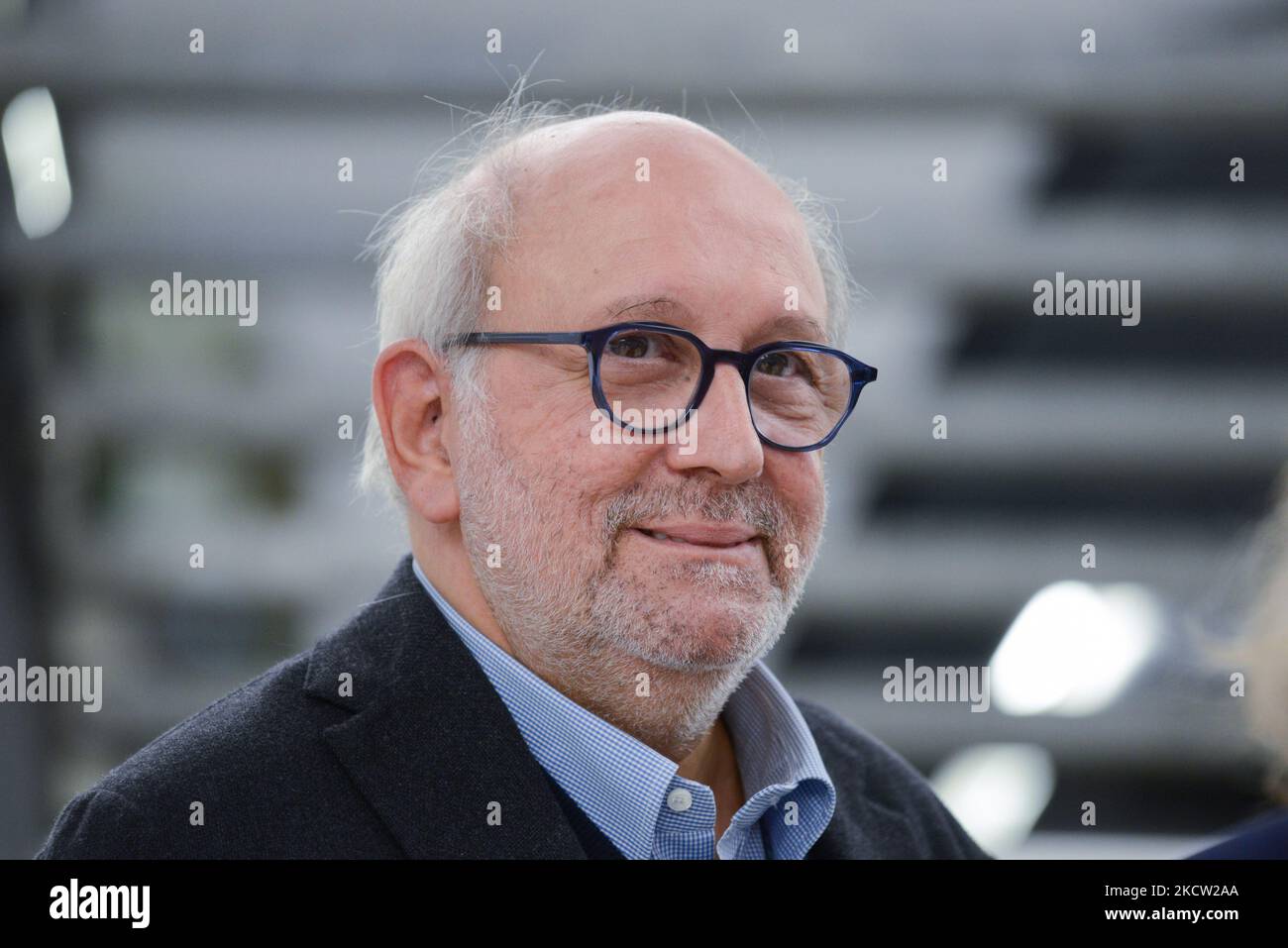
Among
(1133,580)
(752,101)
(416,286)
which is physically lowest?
(1133,580)

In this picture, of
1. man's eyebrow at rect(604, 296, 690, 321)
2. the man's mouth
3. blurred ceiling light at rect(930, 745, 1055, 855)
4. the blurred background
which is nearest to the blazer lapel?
the man's mouth

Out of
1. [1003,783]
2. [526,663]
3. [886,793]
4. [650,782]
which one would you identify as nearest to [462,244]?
[526,663]

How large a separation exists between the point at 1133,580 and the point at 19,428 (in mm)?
6394

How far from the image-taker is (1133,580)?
20.8 ft

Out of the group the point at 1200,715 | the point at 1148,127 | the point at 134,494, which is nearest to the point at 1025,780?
the point at 1200,715

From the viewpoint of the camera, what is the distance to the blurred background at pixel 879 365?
5172 millimetres

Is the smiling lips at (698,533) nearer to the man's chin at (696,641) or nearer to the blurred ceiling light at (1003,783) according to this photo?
the man's chin at (696,641)

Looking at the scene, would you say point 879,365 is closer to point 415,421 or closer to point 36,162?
point 36,162

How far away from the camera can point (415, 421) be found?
75.5 inches

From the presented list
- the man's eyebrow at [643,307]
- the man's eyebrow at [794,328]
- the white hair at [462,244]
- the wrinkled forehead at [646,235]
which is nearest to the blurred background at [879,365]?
the white hair at [462,244]

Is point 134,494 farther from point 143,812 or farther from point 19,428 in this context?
point 143,812
